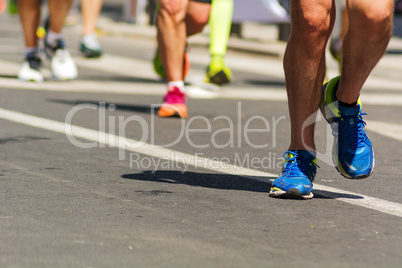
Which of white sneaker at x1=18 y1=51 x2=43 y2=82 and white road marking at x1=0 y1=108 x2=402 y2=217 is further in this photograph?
white sneaker at x1=18 y1=51 x2=43 y2=82

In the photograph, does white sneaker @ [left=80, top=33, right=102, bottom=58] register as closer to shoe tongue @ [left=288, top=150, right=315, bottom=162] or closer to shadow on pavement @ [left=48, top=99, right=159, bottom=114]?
shadow on pavement @ [left=48, top=99, right=159, bottom=114]

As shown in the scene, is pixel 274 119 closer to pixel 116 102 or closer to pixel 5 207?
pixel 116 102

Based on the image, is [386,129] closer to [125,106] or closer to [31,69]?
[125,106]

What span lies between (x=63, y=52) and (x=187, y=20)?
1805mm

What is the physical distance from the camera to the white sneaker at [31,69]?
7117 millimetres

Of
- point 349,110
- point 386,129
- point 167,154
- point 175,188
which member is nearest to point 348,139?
point 349,110

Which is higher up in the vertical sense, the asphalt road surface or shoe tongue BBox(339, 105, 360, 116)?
shoe tongue BBox(339, 105, 360, 116)

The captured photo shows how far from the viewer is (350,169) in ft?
11.5

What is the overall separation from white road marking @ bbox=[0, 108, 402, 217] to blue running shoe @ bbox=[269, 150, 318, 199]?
124mm

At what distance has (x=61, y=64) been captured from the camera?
294 inches

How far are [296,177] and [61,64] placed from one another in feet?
14.4

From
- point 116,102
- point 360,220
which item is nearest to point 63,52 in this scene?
point 116,102

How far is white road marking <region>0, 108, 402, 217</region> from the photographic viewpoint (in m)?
3.35

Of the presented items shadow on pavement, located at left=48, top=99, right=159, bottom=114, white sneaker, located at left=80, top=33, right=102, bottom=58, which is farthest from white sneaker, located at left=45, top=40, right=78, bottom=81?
shadow on pavement, located at left=48, top=99, right=159, bottom=114
